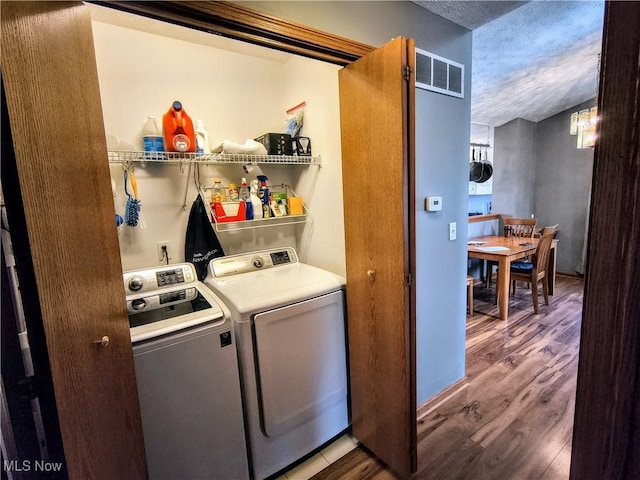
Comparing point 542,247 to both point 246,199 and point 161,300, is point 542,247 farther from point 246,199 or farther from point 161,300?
point 161,300

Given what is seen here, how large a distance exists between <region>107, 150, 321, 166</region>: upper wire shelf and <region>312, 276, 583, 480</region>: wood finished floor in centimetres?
180

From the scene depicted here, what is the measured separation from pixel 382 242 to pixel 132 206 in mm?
1443

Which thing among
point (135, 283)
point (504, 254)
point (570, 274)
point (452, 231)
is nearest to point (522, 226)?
point (570, 274)

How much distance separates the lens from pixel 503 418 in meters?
1.92

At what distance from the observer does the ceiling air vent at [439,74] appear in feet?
5.39

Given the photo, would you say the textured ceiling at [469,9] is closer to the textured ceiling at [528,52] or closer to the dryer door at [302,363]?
the textured ceiling at [528,52]

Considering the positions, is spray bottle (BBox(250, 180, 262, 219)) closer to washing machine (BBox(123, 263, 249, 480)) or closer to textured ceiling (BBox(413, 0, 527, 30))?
washing machine (BBox(123, 263, 249, 480))

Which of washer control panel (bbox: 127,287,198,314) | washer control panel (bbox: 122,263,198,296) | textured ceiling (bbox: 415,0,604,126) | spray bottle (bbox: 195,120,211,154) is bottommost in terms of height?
washer control panel (bbox: 127,287,198,314)

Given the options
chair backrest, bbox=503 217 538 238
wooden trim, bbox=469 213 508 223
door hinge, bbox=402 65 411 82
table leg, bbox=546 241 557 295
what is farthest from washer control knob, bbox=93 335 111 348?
chair backrest, bbox=503 217 538 238

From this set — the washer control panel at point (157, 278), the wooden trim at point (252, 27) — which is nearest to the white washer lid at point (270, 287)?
the washer control panel at point (157, 278)

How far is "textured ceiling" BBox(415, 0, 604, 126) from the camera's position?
1.77 meters

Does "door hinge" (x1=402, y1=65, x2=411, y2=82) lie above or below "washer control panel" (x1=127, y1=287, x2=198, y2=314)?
above

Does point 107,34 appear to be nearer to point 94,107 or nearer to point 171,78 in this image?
point 171,78

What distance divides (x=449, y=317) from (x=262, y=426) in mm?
1339
